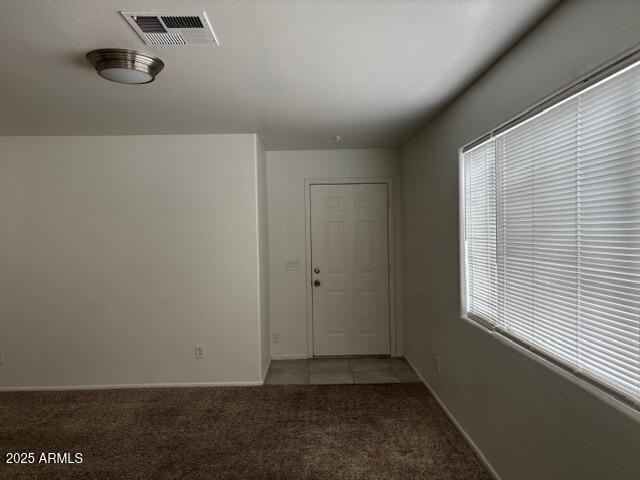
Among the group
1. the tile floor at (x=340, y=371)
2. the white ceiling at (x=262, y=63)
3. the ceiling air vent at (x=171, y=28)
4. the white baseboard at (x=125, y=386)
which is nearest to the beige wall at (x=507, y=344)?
the white ceiling at (x=262, y=63)

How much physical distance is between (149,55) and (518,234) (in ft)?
7.05

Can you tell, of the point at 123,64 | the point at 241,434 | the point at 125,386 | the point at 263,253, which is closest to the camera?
the point at 123,64

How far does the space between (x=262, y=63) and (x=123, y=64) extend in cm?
72

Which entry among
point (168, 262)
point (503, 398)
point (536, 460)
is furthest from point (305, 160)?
point (536, 460)

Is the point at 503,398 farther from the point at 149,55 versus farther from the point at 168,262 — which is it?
the point at 168,262

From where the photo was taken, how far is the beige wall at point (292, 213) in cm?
463

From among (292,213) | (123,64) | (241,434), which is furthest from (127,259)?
(123,64)

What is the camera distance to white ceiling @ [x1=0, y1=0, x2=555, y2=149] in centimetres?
168

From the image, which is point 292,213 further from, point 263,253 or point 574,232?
point 574,232

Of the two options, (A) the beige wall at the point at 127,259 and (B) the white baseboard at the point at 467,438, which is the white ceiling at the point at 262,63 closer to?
(A) the beige wall at the point at 127,259

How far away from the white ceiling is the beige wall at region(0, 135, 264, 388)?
33 cm

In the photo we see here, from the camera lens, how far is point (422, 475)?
2.39 meters

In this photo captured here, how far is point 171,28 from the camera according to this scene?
1793mm

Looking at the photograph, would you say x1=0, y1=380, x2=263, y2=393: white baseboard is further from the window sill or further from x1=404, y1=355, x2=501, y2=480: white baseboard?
the window sill
